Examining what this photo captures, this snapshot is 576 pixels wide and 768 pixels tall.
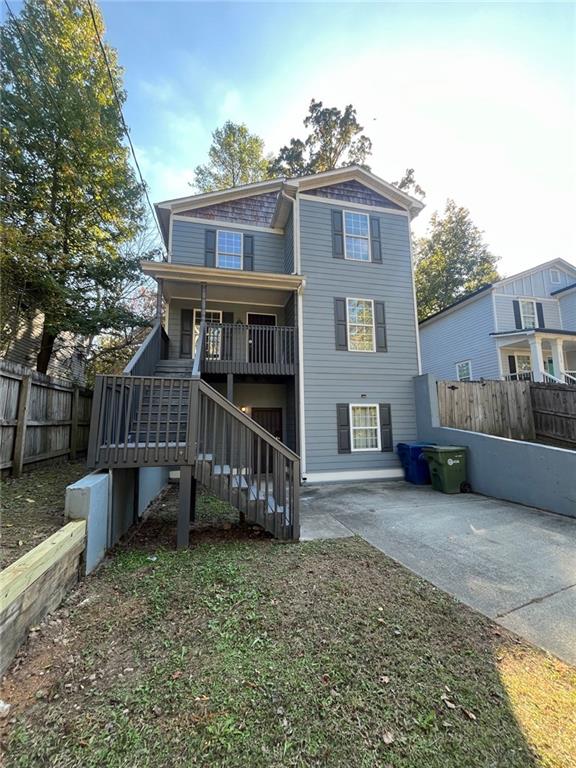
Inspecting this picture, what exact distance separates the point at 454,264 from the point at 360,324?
16.9 m

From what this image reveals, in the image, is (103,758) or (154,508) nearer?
(103,758)

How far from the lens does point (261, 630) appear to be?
2451mm

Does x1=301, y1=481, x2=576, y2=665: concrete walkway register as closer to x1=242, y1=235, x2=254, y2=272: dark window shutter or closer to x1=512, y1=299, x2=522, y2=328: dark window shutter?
x1=242, y1=235, x2=254, y2=272: dark window shutter

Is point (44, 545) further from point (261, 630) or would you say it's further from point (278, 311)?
point (278, 311)

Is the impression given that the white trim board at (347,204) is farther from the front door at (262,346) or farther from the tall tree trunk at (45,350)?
the tall tree trunk at (45,350)

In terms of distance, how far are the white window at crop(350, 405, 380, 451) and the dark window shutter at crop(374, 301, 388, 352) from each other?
1.80 metres

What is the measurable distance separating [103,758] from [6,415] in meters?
5.19

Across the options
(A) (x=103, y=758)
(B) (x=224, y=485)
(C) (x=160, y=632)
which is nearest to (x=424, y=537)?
(B) (x=224, y=485)

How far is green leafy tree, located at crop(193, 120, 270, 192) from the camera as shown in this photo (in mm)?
18234

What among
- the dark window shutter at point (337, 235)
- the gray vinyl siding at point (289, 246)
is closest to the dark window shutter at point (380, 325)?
the dark window shutter at point (337, 235)

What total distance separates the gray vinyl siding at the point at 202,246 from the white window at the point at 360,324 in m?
2.73

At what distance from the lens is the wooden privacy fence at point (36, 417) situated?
202 inches

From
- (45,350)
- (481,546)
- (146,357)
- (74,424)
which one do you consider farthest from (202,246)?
(481,546)

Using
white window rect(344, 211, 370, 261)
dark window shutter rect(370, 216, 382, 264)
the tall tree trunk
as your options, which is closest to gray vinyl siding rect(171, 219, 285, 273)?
white window rect(344, 211, 370, 261)
